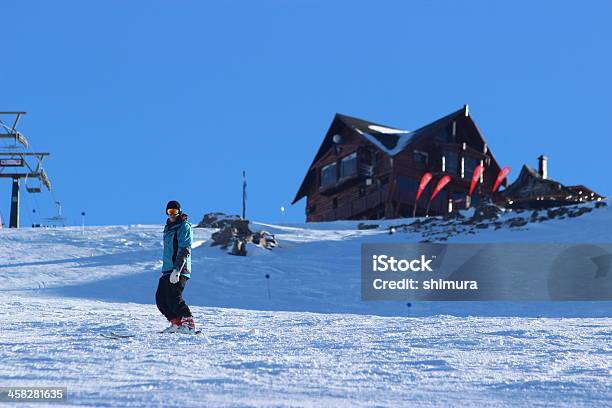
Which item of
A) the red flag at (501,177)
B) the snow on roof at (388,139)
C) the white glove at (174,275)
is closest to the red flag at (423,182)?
the snow on roof at (388,139)

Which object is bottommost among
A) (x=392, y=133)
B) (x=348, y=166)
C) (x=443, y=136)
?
(x=348, y=166)

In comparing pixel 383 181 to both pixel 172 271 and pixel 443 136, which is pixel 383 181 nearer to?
pixel 443 136

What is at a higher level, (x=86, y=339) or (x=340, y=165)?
(x=340, y=165)

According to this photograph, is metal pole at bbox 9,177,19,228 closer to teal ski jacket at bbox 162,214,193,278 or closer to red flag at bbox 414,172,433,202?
red flag at bbox 414,172,433,202

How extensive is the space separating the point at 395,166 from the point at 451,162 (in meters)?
4.69

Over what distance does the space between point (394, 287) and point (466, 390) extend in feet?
52.2

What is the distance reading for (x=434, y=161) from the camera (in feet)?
160

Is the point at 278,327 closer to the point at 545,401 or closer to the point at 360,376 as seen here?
the point at 360,376

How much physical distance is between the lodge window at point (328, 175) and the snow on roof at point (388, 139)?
136 inches

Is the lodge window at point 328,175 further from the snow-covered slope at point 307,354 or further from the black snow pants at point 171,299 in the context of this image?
the black snow pants at point 171,299

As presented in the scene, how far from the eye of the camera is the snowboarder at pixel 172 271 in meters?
9.18

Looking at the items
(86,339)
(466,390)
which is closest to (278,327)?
(86,339)

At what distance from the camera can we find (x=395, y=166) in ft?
153

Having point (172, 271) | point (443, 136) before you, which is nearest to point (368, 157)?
point (443, 136)
